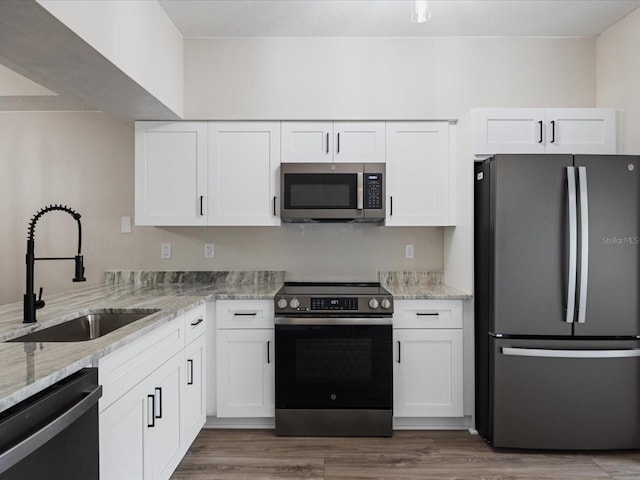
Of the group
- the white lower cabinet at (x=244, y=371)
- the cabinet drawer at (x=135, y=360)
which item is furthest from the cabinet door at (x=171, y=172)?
the cabinet drawer at (x=135, y=360)

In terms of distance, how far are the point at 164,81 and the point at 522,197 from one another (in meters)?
2.25

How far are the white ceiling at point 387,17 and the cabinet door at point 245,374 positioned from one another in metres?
2.00

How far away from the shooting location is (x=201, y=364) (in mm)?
2666

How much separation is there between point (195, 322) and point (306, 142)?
4.62ft

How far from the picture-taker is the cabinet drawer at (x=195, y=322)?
2.40 meters

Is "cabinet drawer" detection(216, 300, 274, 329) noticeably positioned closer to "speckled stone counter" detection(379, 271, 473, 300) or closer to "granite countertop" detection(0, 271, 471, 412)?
"granite countertop" detection(0, 271, 471, 412)

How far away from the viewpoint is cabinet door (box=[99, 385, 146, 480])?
4.91 feet

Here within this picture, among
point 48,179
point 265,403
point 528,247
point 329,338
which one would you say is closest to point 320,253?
point 329,338

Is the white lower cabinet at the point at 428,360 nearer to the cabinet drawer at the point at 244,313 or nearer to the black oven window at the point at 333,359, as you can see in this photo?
the black oven window at the point at 333,359

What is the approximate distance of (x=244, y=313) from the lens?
9.30 feet

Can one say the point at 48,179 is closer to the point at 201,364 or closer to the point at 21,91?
the point at 21,91

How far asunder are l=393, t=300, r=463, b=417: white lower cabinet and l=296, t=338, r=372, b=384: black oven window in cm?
23

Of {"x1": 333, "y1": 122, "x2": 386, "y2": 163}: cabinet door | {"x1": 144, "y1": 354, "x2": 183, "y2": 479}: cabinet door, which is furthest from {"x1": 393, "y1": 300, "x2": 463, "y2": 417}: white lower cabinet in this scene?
{"x1": 144, "y1": 354, "x2": 183, "y2": 479}: cabinet door

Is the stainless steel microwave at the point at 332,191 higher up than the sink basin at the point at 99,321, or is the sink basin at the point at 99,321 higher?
the stainless steel microwave at the point at 332,191
